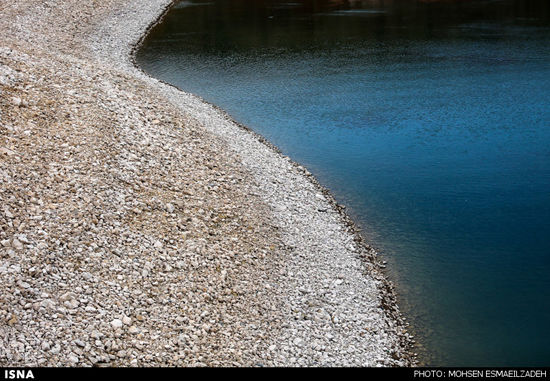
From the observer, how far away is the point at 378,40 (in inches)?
1993

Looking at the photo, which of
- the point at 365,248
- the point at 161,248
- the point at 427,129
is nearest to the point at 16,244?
the point at 161,248

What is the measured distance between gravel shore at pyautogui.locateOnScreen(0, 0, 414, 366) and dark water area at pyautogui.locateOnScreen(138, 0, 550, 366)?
1.68 metres

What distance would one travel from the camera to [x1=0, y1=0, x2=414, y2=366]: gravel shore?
46.8 feet

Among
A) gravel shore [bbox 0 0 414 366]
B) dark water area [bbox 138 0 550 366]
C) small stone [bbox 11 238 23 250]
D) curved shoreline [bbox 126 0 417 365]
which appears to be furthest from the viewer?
dark water area [bbox 138 0 550 366]

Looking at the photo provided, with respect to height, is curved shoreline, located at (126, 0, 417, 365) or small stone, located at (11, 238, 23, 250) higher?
small stone, located at (11, 238, 23, 250)

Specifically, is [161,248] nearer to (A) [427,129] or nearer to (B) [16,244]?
(B) [16,244]

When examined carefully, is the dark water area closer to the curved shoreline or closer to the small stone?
the curved shoreline

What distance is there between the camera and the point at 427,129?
101 ft

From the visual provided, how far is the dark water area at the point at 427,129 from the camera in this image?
17.5m

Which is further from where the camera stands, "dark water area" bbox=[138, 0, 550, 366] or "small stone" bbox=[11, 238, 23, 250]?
"dark water area" bbox=[138, 0, 550, 366]

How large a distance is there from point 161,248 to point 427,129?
18.1 m

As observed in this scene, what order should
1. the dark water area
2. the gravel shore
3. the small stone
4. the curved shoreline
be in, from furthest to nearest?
the dark water area < the curved shoreline < the small stone < the gravel shore

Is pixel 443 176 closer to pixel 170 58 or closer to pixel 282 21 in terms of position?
pixel 170 58

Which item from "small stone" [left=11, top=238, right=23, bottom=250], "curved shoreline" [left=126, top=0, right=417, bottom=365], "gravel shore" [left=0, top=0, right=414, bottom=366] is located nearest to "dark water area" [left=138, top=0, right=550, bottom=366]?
"curved shoreline" [left=126, top=0, right=417, bottom=365]
